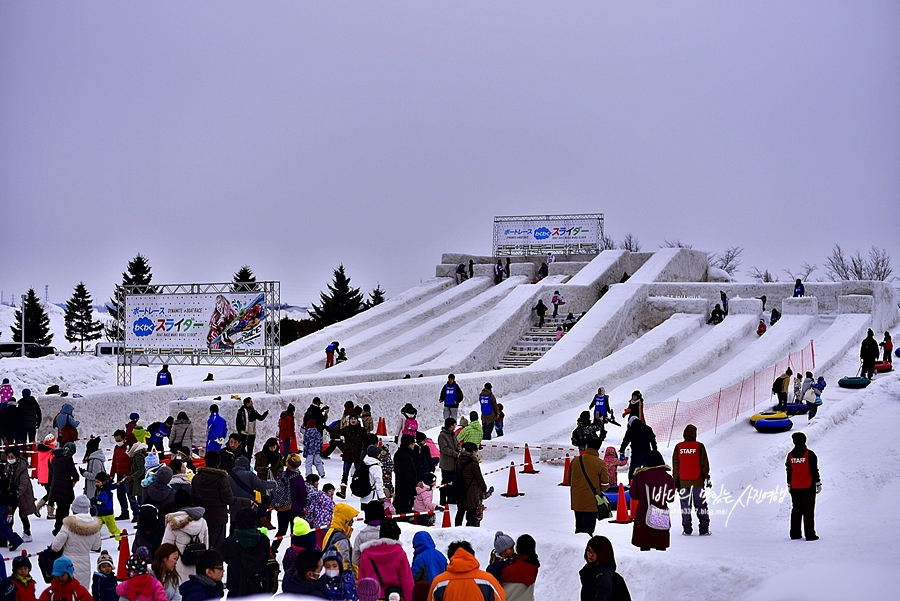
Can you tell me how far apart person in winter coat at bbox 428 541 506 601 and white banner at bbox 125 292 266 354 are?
13935 millimetres

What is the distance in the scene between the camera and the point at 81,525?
27.2 ft

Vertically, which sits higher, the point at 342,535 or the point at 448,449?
the point at 448,449

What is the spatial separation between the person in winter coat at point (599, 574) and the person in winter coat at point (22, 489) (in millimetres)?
7755

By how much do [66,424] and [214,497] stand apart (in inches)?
301

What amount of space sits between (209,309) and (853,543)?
14.2 metres

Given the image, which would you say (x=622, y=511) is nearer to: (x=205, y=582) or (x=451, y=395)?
(x=205, y=582)

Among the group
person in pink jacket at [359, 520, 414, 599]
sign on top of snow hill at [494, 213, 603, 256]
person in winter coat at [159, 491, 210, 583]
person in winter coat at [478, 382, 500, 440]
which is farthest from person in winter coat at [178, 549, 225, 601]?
sign on top of snow hill at [494, 213, 603, 256]

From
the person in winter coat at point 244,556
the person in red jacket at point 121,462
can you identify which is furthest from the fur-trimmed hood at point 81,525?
the person in red jacket at point 121,462

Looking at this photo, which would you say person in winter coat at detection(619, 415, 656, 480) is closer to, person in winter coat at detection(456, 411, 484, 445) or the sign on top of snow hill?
person in winter coat at detection(456, 411, 484, 445)

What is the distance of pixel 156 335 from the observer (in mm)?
20953

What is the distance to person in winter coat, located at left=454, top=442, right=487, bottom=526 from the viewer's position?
11.5 meters

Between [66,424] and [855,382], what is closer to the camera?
[66,424]

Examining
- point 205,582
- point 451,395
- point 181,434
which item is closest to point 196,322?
point 451,395

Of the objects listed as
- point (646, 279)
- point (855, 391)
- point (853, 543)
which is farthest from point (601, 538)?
point (646, 279)
